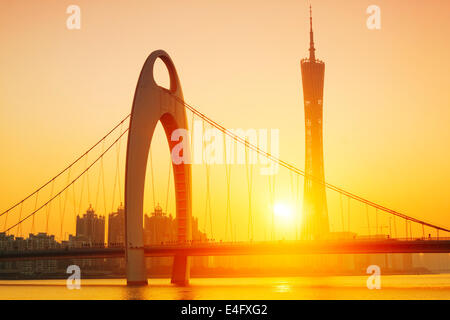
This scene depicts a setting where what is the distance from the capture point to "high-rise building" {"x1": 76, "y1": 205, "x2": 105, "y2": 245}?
147 metres

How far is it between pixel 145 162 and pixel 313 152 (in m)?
64.1

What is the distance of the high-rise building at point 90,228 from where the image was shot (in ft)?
484

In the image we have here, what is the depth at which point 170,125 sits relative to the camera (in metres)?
63.8

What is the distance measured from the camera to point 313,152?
116938 mm

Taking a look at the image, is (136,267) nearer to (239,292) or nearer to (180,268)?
(239,292)

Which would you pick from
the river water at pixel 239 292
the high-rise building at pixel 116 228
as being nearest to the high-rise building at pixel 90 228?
the high-rise building at pixel 116 228

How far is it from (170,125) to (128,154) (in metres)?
9.38

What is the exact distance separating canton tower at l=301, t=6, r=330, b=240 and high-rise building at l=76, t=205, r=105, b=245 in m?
51.0

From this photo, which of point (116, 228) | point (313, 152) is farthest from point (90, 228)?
point (313, 152)

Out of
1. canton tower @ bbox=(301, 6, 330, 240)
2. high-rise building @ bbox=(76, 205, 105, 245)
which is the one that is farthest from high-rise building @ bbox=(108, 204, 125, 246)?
canton tower @ bbox=(301, 6, 330, 240)

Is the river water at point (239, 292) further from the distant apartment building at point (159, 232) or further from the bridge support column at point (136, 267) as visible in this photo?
the distant apartment building at point (159, 232)

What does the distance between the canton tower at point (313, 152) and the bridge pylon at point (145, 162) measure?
50.1 meters
